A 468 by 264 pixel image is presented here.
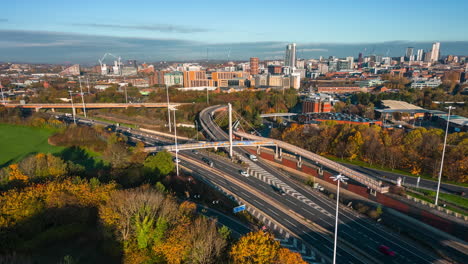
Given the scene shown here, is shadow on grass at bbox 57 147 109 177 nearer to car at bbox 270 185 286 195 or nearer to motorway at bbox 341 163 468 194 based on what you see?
car at bbox 270 185 286 195

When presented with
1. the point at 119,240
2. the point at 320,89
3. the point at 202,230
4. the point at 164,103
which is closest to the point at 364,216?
the point at 202,230

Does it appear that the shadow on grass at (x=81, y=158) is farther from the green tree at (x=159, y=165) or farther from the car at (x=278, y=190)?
the car at (x=278, y=190)

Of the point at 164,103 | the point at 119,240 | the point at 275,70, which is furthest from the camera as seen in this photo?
the point at 275,70

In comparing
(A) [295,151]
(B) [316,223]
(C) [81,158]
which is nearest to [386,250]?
(B) [316,223]

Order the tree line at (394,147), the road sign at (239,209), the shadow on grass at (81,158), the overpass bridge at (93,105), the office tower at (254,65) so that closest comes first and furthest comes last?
the road sign at (239,209), the tree line at (394,147), the shadow on grass at (81,158), the overpass bridge at (93,105), the office tower at (254,65)

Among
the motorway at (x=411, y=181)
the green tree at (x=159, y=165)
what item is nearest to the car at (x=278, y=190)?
the motorway at (x=411, y=181)

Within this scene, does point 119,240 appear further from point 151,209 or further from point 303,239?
point 303,239

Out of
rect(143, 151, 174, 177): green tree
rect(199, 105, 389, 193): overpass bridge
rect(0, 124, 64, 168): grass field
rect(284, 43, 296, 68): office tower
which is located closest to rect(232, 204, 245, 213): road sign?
rect(143, 151, 174, 177): green tree

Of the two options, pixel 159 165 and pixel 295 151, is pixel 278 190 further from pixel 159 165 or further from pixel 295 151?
pixel 159 165
